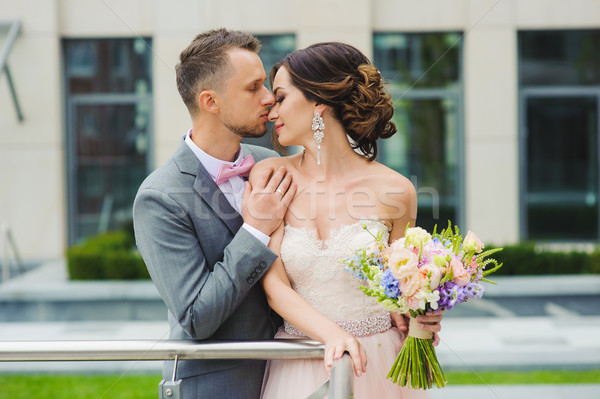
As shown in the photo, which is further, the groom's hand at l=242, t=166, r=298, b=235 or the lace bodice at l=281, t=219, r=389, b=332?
the lace bodice at l=281, t=219, r=389, b=332

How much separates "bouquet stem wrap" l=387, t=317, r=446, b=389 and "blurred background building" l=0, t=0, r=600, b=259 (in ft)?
25.6

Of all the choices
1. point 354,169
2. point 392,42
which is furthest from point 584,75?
point 354,169

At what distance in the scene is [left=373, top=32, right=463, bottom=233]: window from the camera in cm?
1009

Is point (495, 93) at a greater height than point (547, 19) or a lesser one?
lesser

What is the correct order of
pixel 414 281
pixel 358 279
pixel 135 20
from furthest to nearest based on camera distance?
pixel 135 20 → pixel 358 279 → pixel 414 281

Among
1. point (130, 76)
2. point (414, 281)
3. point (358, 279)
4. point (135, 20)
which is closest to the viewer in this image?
point (414, 281)

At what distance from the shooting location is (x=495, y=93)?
9.85 m

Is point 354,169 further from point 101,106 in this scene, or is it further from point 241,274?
point 101,106

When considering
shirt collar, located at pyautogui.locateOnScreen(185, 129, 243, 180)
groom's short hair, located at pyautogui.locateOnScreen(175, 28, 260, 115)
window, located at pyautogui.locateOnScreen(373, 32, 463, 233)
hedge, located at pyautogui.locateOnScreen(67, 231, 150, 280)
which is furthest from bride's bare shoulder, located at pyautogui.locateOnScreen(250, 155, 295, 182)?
window, located at pyautogui.locateOnScreen(373, 32, 463, 233)

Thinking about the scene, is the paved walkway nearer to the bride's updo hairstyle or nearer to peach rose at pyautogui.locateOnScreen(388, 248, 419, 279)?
the bride's updo hairstyle

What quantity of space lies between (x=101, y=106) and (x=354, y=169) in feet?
28.6

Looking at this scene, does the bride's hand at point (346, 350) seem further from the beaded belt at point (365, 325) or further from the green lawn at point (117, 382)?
the green lawn at point (117, 382)

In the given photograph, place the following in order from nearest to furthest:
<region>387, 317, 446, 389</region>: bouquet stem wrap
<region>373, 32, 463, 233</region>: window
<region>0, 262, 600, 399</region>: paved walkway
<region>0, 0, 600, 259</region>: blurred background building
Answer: <region>387, 317, 446, 389</region>: bouquet stem wrap, <region>0, 262, 600, 399</region>: paved walkway, <region>0, 0, 600, 259</region>: blurred background building, <region>373, 32, 463, 233</region>: window

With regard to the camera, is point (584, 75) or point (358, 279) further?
point (584, 75)
